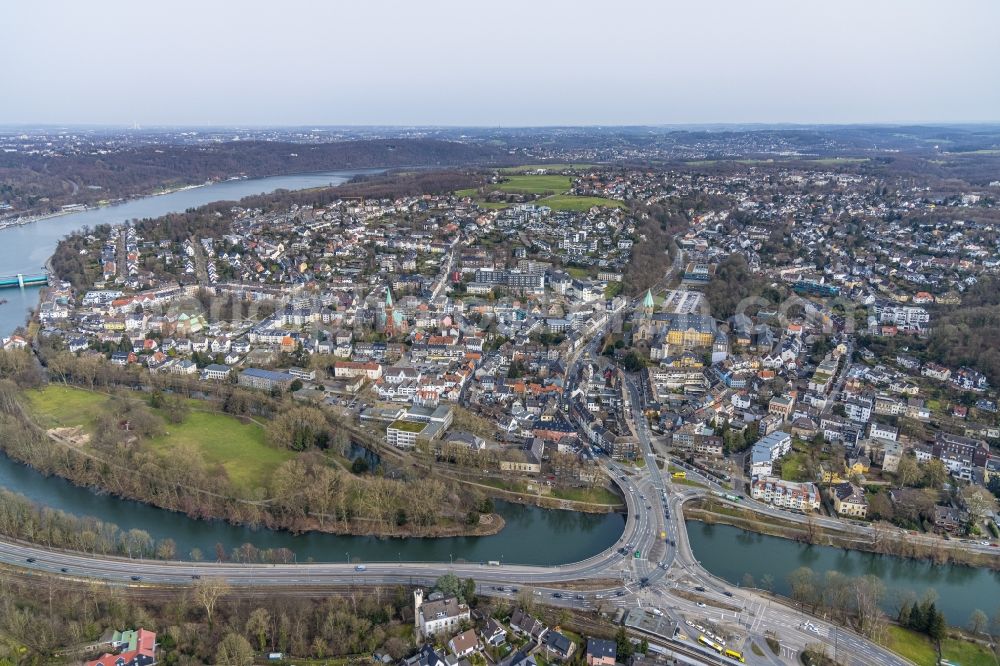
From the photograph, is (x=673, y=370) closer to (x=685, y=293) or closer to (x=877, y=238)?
(x=685, y=293)

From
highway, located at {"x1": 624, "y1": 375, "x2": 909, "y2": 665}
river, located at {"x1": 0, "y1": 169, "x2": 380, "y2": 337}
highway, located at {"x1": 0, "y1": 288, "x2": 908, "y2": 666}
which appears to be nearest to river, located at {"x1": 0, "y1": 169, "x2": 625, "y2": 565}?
highway, located at {"x1": 0, "y1": 288, "x2": 908, "y2": 666}

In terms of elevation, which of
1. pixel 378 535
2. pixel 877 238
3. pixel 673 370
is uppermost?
pixel 877 238

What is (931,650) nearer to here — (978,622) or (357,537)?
(978,622)

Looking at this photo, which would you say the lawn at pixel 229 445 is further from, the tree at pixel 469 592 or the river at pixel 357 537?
the tree at pixel 469 592

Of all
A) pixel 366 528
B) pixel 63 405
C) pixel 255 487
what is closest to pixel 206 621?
pixel 366 528

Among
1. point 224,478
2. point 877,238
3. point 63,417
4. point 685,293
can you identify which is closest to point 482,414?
point 224,478

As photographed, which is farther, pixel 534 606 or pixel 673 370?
pixel 673 370

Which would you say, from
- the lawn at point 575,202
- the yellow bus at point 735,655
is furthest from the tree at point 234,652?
the lawn at point 575,202

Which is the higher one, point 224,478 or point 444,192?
point 444,192

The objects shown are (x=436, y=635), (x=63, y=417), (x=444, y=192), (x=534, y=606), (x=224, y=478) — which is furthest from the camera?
(x=444, y=192)
